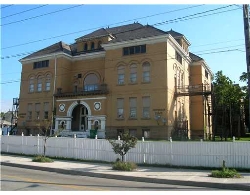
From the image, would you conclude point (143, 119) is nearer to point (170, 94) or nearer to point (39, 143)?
point (170, 94)

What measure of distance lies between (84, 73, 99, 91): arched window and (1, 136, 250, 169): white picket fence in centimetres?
1786

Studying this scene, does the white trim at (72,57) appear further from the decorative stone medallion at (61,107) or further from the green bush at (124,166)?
the green bush at (124,166)

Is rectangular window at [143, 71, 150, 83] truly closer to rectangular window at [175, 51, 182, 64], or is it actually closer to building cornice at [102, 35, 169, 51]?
building cornice at [102, 35, 169, 51]

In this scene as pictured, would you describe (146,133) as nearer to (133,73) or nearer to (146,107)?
(146,107)

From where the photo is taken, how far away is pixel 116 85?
119 ft

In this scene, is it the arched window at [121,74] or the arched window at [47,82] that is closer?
the arched window at [121,74]

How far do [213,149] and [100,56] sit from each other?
26421 millimetres

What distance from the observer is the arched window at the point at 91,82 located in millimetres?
40112

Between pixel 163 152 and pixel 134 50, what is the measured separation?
20.2 meters

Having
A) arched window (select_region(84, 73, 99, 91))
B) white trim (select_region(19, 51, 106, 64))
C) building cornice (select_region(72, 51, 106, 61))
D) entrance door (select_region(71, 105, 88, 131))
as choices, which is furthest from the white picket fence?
white trim (select_region(19, 51, 106, 64))

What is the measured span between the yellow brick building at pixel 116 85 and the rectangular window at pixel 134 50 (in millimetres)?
116

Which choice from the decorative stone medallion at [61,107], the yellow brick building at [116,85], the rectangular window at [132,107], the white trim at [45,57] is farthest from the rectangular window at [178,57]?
the decorative stone medallion at [61,107]

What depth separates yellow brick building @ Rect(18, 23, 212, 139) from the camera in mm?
33875

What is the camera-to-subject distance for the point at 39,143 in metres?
23.0
